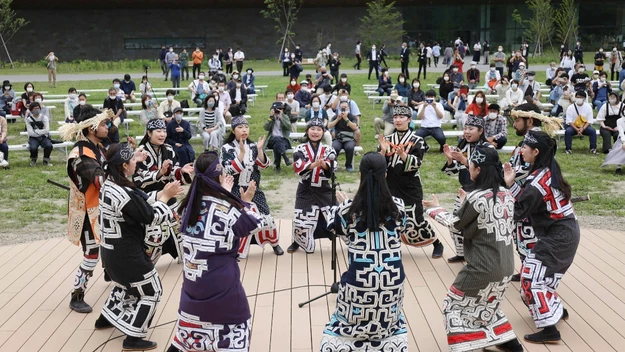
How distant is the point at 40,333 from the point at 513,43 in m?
42.5

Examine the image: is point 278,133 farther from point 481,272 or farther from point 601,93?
point 601,93

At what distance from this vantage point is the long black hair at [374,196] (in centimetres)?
459

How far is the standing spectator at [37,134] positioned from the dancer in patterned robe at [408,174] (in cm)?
953

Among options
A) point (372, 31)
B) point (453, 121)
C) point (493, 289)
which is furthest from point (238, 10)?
point (493, 289)

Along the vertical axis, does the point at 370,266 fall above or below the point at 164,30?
below

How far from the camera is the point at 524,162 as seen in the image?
6879 millimetres

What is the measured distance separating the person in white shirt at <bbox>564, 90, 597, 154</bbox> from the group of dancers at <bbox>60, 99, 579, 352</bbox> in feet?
29.3

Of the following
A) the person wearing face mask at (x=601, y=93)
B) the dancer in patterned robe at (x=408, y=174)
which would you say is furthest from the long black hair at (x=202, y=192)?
the person wearing face mask at (x=601, y=93)

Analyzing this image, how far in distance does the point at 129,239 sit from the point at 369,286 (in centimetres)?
194

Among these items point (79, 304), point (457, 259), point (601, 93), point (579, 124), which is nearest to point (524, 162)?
point (457, 259)

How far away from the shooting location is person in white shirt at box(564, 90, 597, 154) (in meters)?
15.6

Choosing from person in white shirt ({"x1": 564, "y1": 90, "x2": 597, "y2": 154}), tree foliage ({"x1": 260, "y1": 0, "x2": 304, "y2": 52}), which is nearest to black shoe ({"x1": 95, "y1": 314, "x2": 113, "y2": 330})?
person in white shirt ({"x1": 564, "y1": 90, "x2": 597, "y2": 154})

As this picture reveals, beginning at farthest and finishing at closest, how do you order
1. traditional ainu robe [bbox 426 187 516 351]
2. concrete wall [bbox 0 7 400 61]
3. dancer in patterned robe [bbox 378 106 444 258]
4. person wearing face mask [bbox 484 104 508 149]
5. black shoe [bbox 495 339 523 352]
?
concrete wall [bbox 0 7 400 61], person wearing face mask [bbox 484 104 508 149], dancer in patterned robe [bbox 378 106 444 258], black shoe [bbox 495 339 523 352], traditional ainu robe [bbox 426 187 516 351]

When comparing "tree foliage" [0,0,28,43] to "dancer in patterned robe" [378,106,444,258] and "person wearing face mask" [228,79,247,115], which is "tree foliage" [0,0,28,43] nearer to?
"person wearing face mask" [228,79,247,115]
